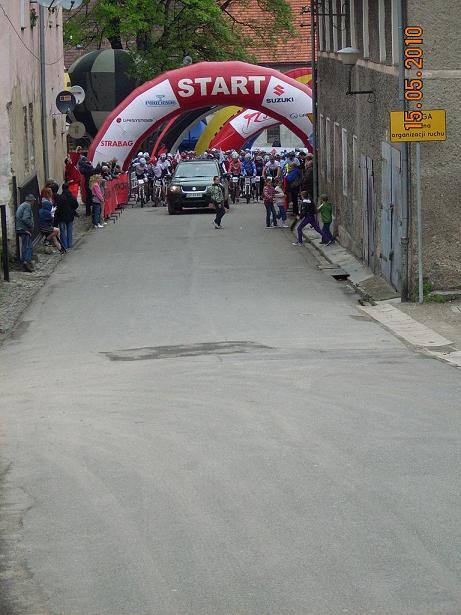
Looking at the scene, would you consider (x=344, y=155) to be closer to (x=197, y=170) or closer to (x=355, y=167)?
(x=355, y=167)

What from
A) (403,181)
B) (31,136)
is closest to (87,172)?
(31,136)

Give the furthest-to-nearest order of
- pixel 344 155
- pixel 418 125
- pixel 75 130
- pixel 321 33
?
pixel 75 130, pixel 321 33, pixel 344 155, pixel 418 125

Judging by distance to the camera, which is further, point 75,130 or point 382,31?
point 75,130

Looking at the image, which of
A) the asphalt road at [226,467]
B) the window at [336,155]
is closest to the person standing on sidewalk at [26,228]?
the asphalt road at [226,467]

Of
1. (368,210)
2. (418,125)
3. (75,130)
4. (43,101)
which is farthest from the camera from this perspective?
(75,130)

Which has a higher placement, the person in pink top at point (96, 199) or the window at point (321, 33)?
the window at point (321, 33)

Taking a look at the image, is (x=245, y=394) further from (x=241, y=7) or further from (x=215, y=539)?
(x=241, y=7)

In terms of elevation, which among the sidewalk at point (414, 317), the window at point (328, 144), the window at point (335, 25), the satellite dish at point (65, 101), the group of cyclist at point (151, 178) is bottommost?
the sidewalk at point (414, 317)

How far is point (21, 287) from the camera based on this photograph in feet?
76.8

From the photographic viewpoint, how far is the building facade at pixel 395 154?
1962 cm

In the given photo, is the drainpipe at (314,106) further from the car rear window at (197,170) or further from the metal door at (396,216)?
the metal door at (396,216)

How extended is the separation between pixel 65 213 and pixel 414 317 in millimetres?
12452

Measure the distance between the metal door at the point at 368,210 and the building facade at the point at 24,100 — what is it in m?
6.99

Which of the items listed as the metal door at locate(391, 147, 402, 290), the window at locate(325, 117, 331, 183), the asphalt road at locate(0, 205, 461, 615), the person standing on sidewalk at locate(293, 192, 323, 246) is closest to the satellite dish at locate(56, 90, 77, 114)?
the window at locate(325, 117, 331, 183)
